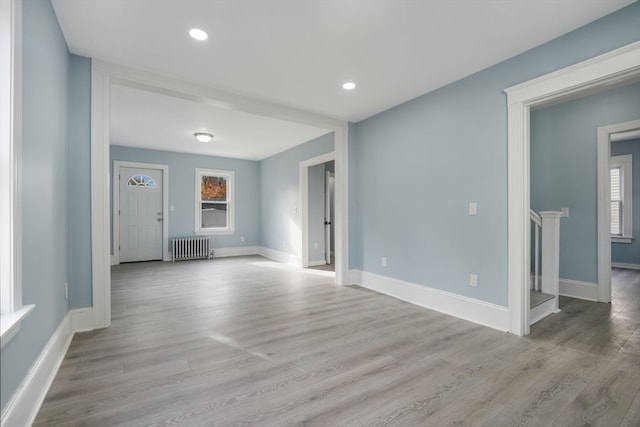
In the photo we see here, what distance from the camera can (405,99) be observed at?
3742mm

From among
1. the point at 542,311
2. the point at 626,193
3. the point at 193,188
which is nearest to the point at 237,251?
the point at 193,188

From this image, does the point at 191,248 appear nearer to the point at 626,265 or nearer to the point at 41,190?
the point at 41,190

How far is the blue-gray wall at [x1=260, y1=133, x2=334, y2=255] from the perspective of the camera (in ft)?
20.0

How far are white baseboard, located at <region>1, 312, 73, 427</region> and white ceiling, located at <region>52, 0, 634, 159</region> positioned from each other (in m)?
2.40

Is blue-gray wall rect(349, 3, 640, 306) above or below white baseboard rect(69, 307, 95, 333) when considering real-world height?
above

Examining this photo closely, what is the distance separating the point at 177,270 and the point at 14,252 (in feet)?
15.5

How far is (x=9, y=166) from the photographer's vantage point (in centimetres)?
134

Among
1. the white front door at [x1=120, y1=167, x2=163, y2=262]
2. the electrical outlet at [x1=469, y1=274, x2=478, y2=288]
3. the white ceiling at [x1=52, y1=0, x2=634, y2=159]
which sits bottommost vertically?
the electrical outlet at [x1=469, y1=274, x2=478, y2=288]

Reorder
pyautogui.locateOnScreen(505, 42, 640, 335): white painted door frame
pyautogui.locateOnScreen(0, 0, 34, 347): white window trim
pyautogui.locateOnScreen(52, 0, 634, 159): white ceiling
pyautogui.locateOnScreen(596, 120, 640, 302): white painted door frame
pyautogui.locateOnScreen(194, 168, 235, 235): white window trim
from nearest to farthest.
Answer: pyautogui.locateOnScreen(0, 0, 34, 347): white window trim → pyautogui.locateOnScreen(52, 0, 634, 159): white ceiling → pyautogui.locateOnScreen(505, 42, 640, 335): white painted door frame → pyautogui.locateOnScreen(596, 120, 640, 302): white painted door frame → pyautogui.locateOnScreen(194, 168, 235, 235): white window trim

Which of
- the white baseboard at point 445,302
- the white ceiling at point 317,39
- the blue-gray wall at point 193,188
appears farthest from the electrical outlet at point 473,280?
the blue-gray wall at point 193,188

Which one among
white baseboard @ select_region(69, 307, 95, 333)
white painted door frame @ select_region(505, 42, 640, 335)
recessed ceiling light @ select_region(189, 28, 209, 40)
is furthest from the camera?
white baseboard @ select_region(69, 307, 95, 333)

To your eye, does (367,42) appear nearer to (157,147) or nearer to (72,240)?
(72,240)

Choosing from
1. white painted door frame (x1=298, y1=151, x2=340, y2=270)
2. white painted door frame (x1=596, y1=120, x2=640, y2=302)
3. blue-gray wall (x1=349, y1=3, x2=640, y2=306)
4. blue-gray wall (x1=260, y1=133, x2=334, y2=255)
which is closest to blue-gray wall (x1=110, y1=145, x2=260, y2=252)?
blue-gray wall (x1=260, y1=133, x2=334, y2=255)

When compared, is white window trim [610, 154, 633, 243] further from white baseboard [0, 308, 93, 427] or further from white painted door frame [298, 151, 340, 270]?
white baseboard [0, 308, 93, 427]
